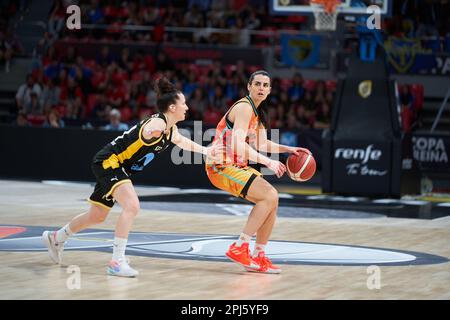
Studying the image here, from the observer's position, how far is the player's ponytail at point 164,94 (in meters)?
8.90

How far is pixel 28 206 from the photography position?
49.8ft

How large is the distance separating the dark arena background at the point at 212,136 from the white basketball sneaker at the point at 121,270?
0.10 meters

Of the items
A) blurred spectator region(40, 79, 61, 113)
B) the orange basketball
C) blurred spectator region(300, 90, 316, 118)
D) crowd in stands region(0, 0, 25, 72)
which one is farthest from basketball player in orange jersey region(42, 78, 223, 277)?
crowd in stands region(0, 0, 25, 72)

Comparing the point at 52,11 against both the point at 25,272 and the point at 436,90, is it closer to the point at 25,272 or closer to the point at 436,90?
the point at 436,90

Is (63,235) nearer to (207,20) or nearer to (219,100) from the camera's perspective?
(219,100)

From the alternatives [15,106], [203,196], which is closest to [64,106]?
[15,106]

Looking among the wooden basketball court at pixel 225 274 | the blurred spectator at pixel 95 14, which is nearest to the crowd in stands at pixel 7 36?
the blurred spectator at pixel 95 14

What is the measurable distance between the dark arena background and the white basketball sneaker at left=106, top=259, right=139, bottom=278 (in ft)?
0.34

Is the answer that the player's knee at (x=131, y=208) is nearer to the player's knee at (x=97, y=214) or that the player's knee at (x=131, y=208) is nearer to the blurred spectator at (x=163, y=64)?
the player's knee at (x=97, y=214)

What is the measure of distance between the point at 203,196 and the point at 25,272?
9.74 meters

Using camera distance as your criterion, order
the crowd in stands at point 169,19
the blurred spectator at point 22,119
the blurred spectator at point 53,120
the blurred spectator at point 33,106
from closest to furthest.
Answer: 1. the blurred spectator at point 53,120
2. the blurred spectator at point 22,119
3. the blurred spectator at point 33,106
4. the crowd in stands at point 169,19

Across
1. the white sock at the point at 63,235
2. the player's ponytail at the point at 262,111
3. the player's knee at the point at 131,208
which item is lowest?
the white sock at the point at 63,235

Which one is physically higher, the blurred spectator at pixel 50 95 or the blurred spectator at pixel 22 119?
the blurred spectator at pixel 50 95

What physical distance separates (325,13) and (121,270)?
37.4 ft
